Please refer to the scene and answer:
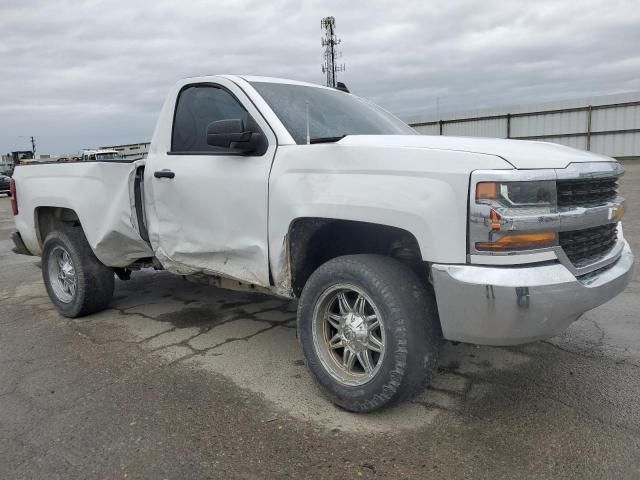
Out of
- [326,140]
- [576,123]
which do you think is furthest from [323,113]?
[576,123]

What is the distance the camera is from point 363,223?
3.01 m

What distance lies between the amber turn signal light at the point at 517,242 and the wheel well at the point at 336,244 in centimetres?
57

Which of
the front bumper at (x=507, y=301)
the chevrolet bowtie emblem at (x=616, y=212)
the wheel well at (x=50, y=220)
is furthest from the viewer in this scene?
the wheel well at (x=50, y=220)

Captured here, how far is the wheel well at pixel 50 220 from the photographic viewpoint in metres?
5.18

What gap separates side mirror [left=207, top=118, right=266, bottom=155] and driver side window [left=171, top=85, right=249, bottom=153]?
0.42 m

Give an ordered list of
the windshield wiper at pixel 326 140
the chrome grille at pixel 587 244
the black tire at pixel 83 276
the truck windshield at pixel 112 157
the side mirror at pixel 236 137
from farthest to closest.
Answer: the truck windshield at pixel 112 157 < the black tire at pixel 83 276 < the side mirror at pixel 236 137 < the windshield wiper at pixel 326 140 < the chrome grille at pixel 587 244

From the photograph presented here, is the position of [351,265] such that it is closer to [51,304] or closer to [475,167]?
[475,167]

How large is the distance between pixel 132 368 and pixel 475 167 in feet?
8.91

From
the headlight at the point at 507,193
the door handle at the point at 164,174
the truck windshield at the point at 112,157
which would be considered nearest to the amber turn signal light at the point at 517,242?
the headlight at the point at 507,193

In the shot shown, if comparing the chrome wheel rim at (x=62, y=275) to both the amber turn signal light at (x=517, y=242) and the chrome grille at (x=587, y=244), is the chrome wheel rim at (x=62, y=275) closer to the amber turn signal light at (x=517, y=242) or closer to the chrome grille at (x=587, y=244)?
the amber turn signal light at (x=517, y=242)

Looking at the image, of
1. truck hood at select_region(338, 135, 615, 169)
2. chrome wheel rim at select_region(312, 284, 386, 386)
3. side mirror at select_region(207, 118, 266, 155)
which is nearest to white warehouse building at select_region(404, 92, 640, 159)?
side mirror at select_region(207, 118, 266, 155)

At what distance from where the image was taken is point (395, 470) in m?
2.50

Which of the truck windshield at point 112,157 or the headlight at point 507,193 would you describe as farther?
the truck windshield at point 112,157

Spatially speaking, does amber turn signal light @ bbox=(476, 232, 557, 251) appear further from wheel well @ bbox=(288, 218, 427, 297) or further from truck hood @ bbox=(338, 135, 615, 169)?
wheel well @ bbox=(288, 218, 427, 297)
